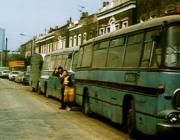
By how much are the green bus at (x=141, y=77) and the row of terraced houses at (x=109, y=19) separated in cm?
957

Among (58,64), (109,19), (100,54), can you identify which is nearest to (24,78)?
(109,19)

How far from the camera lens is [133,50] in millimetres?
15047

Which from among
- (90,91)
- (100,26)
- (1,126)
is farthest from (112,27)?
(1,126)

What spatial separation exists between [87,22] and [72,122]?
46.6 metres

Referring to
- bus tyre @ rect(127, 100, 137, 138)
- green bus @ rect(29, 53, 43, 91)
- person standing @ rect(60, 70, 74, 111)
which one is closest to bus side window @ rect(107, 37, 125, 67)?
bus tyre @ rect(127, 100, 137, 138)

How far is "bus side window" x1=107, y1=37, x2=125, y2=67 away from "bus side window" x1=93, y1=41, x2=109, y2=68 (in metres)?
0.65

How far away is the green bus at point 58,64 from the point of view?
2704 centimetres

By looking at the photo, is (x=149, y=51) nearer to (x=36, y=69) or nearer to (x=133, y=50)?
(x=133, y=50)

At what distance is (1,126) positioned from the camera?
17.0 m

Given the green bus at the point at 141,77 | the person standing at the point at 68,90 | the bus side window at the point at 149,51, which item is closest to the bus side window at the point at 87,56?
the green bus at the point at 141,77

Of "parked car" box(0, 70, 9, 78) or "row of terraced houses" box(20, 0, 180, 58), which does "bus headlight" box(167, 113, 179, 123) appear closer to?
"row of terraced houses" box(20, 0, 180, 58)

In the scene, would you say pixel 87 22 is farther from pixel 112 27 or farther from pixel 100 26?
pixel 112 27

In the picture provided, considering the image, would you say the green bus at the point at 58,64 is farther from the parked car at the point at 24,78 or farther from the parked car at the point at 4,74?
the parked car at the point at 4,74

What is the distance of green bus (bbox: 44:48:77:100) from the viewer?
27.0 m
